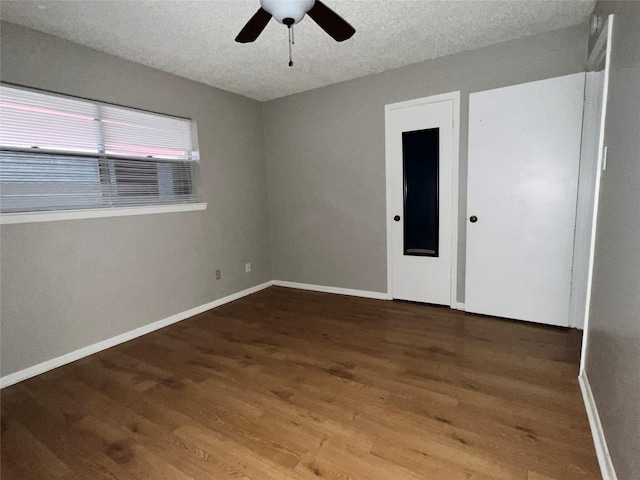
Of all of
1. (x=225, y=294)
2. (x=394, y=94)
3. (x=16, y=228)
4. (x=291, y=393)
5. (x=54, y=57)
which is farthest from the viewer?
(x=225, y=294)

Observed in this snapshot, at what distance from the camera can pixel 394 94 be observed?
345 cm

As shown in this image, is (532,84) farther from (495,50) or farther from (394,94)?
(394,94)

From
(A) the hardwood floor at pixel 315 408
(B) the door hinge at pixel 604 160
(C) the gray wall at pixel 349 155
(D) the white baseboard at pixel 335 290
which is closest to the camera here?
(A) the hardwood floor at pixel 315 408

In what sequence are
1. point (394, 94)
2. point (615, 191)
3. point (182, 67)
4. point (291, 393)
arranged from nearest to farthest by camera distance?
point (615, 191)
point (291, 393)
point (182, 67)
point (394, 94)

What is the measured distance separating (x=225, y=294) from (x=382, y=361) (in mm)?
2227

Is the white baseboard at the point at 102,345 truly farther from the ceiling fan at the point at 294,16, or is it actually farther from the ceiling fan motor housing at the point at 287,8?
the ceiling fan motor housing at the point at 287,8

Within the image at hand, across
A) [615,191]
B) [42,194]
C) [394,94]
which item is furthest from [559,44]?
[42,194]

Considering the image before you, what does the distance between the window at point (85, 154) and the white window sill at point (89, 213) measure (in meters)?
0.06

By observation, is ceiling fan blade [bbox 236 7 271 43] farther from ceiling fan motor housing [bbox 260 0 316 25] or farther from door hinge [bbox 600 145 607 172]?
door hinge [bbox 600 145 607 172]

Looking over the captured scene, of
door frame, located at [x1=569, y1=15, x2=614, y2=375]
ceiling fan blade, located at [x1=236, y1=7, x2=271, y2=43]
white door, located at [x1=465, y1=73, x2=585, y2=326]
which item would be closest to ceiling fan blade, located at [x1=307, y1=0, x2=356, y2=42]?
ceiling fan blade, located at [x1=236, y1=7, x2=271, y2=43]

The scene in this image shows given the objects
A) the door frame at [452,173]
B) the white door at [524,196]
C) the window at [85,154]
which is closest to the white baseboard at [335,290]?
the door frame at [452,173]

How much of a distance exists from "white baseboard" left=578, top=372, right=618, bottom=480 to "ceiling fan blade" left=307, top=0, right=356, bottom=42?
7.83 feet

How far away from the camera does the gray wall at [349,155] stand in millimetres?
2930

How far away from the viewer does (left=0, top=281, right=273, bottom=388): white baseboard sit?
2.35m
